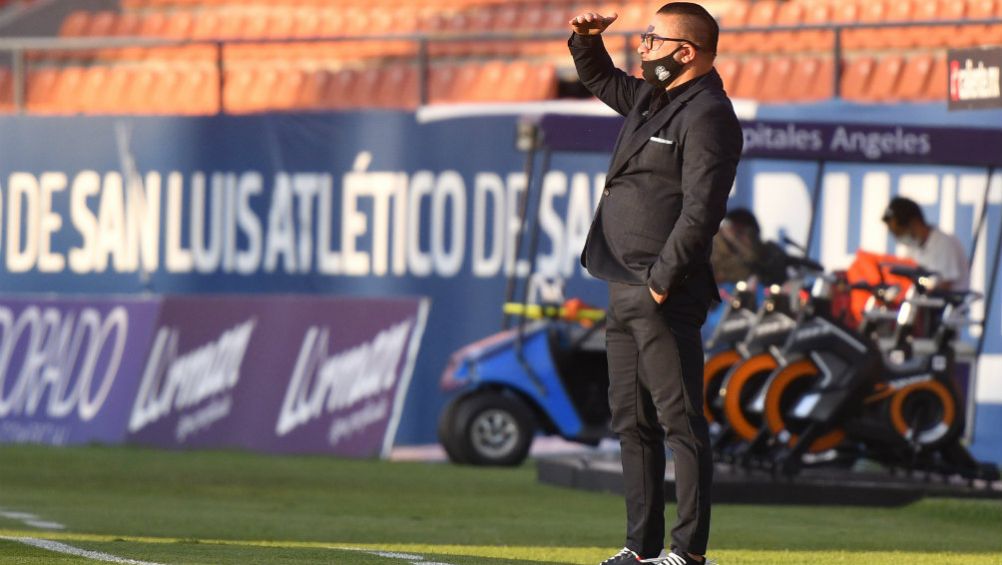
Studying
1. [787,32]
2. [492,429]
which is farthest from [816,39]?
[492,429]

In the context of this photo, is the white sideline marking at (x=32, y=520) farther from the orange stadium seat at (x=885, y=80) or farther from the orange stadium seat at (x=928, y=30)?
the orange stadium seat at (x=928, y=30)

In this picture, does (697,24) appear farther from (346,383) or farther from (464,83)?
(464,83)

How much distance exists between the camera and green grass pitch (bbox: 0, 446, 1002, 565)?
8.24m

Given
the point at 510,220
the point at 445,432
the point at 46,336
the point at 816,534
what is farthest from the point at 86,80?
the point at 816,534

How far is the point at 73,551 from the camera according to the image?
7.66 m

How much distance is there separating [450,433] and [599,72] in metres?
7.67

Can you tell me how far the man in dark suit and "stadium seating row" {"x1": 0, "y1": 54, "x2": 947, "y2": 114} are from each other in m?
9.55

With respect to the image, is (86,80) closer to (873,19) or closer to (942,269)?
(873,19)

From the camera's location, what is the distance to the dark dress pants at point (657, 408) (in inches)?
271

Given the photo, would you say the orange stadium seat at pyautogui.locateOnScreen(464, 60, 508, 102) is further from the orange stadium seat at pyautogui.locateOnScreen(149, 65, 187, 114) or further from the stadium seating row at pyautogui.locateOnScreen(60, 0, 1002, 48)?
the orange stadium seat at pyautogui.locateOnScreen(149, 65, 187, 114)

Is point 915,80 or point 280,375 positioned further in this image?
point 915,80

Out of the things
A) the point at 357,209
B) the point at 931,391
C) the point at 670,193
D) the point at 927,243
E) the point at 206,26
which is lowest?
the point at 931,391

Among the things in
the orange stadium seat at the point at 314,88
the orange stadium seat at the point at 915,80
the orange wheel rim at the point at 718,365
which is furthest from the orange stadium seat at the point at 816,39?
the orange wheel rim at the point at 718,365

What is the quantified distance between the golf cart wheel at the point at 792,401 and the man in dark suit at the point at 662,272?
211 inches
